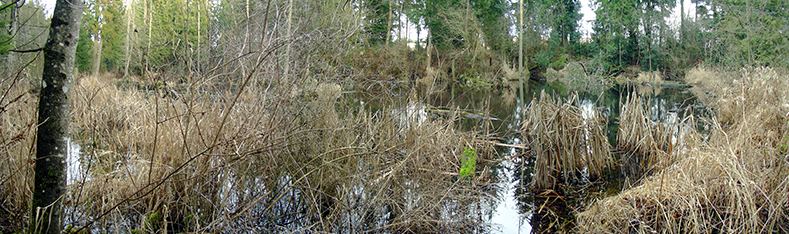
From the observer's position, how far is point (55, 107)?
6.93 feet

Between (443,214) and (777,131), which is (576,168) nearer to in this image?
(777,131)

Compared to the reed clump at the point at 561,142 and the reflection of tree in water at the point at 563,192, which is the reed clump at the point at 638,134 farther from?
the reed clump at the point at 561,142

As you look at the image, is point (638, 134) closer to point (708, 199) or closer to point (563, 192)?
point (563, 192)

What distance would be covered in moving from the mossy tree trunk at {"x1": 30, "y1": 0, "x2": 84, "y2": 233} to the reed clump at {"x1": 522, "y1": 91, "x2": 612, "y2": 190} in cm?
361

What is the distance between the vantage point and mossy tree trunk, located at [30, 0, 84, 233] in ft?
6.82

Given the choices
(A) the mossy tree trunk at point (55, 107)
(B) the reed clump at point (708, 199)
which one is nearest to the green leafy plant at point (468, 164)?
(B) the reed clump at point (708, 199)

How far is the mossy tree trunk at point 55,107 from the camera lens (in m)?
2.08

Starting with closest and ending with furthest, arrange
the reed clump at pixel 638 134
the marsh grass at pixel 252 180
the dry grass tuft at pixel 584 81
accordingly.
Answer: the marsh grass at pixel 252 180
the reed clump at pixel 638 134
the dry grass tuft at pixel 584 81

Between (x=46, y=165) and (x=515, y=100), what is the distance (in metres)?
12.9

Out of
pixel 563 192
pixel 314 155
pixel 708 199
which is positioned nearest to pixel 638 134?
pixel 563 192

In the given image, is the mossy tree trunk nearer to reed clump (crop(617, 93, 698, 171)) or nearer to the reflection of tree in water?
the reflection of tree in water

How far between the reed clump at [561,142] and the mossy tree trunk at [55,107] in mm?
3607

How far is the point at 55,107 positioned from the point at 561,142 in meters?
3.99

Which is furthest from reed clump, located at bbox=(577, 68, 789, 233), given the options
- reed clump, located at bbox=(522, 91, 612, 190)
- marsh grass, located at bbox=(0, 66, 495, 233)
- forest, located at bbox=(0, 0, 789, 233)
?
reed clump, located at bbox=(522, 91, 612, 190)
